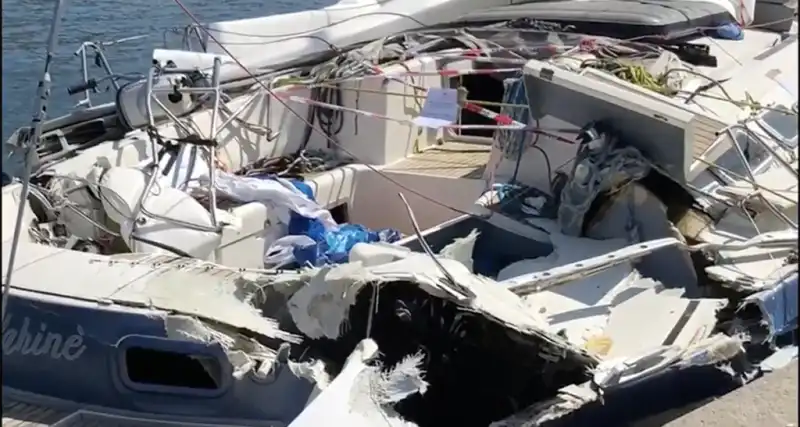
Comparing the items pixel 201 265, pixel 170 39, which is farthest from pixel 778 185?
pixel 170 39

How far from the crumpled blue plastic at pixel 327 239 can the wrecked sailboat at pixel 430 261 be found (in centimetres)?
3

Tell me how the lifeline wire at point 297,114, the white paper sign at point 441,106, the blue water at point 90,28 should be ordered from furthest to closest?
the blue water at point 90,28 → the lifeline wire at point 297,114 → the white paper sign at point 441,106

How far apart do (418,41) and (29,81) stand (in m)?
3.69

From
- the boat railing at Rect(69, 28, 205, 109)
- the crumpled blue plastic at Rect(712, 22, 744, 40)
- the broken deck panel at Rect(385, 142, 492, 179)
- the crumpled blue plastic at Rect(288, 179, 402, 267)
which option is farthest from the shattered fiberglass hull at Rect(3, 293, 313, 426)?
the crumpled blue plastic at Rect(712, 22, 744, 40)

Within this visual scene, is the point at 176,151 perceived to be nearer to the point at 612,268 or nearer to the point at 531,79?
the point at 531,79

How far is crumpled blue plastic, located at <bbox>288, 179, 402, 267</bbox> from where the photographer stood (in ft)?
18.0

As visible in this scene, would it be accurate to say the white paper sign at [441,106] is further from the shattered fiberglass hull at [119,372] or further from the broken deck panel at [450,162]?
the shattered fiberglass hull at [119,372]

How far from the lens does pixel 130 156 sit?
595cm

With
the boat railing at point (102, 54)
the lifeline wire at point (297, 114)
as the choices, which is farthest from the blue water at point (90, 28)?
the lifeline wire at point (297, 114)

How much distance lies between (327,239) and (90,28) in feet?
20.6

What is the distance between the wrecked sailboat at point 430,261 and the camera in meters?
4.13

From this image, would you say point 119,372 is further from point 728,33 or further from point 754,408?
point 728,33

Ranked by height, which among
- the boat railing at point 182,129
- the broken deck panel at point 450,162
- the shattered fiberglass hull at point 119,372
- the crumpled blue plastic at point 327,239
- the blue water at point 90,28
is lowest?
the blue water at point 90,28

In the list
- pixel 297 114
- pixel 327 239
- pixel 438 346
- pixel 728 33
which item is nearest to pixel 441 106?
pixel 327 239
